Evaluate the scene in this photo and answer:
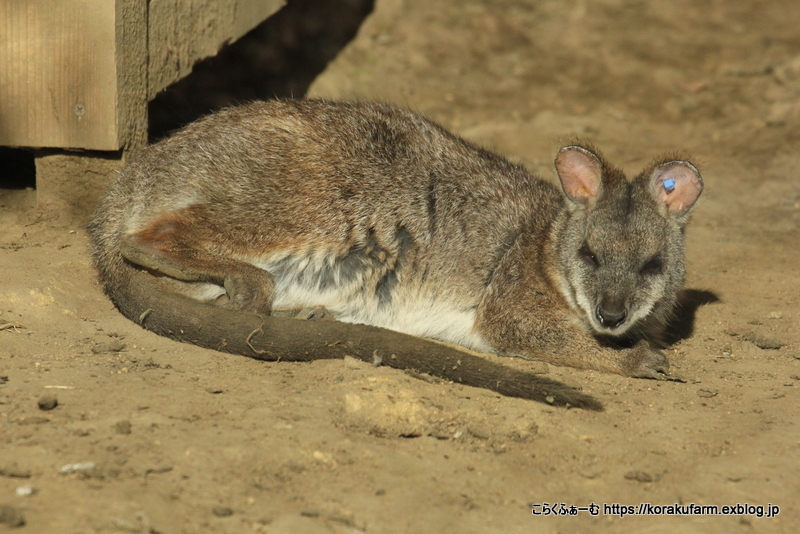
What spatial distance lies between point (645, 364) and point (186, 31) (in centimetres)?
400

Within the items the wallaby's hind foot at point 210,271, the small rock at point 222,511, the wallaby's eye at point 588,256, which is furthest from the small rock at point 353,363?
the wallaby's eye at point 588,256

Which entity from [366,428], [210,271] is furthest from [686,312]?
[210,271]

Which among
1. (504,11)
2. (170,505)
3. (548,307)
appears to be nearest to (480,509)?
(170,505)

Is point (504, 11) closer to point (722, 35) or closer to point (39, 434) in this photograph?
point (722, 35)

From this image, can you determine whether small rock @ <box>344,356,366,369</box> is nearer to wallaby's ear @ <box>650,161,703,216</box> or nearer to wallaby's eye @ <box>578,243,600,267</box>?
wallaby's eye @ <box>578,243,600,267</box>

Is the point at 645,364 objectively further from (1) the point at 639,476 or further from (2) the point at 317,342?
(2) the point at 317,342

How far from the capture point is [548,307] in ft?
16.9

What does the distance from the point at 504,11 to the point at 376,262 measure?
22.5ft

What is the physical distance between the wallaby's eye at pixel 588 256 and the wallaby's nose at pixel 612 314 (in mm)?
297

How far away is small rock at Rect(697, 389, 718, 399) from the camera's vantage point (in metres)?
4.45

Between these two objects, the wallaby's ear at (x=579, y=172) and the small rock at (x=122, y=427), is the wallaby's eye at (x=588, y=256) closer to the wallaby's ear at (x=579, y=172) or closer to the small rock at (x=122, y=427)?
the wallaby's ear at (x=579, y=172)

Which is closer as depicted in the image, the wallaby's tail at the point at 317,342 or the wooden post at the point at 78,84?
the wallaby's tail at the point at 317,342

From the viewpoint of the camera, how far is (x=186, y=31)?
6.14m

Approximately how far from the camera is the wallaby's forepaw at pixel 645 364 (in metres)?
4.75
